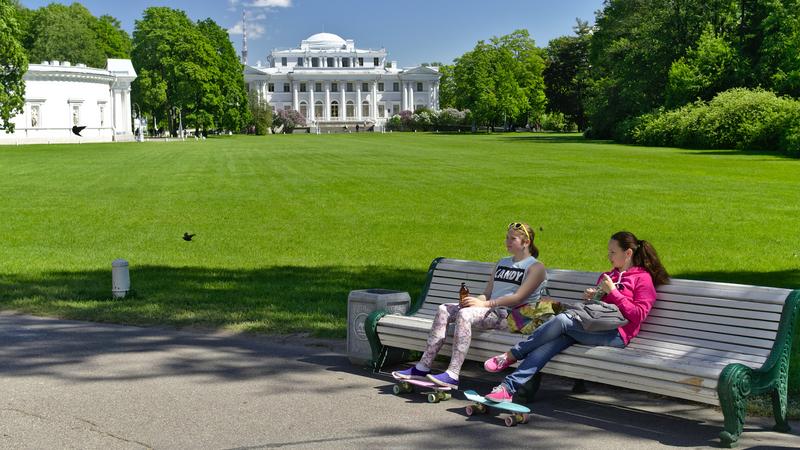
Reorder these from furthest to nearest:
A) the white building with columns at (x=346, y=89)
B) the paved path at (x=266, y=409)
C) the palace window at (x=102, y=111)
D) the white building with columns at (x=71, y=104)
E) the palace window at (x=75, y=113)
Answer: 1. the white building with columns at (x=346, y=89)
2. the palace window at (x=102, y=111)
3. the palace window at (x=75, y=113)
4. the white building with columns at (x=71, y=104)
5. the paved path at (x=266, y=409)

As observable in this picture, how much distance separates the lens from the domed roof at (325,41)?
179m

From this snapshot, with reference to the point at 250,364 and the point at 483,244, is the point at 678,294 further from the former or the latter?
the point at 483,244

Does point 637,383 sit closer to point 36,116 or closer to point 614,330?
point 614,330

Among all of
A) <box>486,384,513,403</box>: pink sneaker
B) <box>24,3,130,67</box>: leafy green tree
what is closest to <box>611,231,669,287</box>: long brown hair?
<box>486,384,513,403</box>: pink sneaker

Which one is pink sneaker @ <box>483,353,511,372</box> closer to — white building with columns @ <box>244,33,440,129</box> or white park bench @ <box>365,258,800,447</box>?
white park bench @ <box>365,258,800,447</box>

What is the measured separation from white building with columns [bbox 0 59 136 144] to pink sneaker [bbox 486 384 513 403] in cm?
8210

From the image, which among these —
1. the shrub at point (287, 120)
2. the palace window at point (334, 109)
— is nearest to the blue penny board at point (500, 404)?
the shrub at point (287, 120)

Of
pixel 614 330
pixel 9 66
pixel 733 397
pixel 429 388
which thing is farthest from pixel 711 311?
pixel 9 66

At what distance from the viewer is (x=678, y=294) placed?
675 cm

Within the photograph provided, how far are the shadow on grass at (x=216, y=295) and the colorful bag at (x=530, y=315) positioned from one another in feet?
8.09

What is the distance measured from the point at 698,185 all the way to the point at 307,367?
2316cm

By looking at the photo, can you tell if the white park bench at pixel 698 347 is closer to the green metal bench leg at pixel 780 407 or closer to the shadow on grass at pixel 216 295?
the green metal bench leg at pixel 780 407

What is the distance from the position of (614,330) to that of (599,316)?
0.65ft

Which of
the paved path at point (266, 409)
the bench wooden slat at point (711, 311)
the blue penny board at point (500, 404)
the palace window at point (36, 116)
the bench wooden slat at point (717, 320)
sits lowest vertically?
the paved path at point (266, 409)
